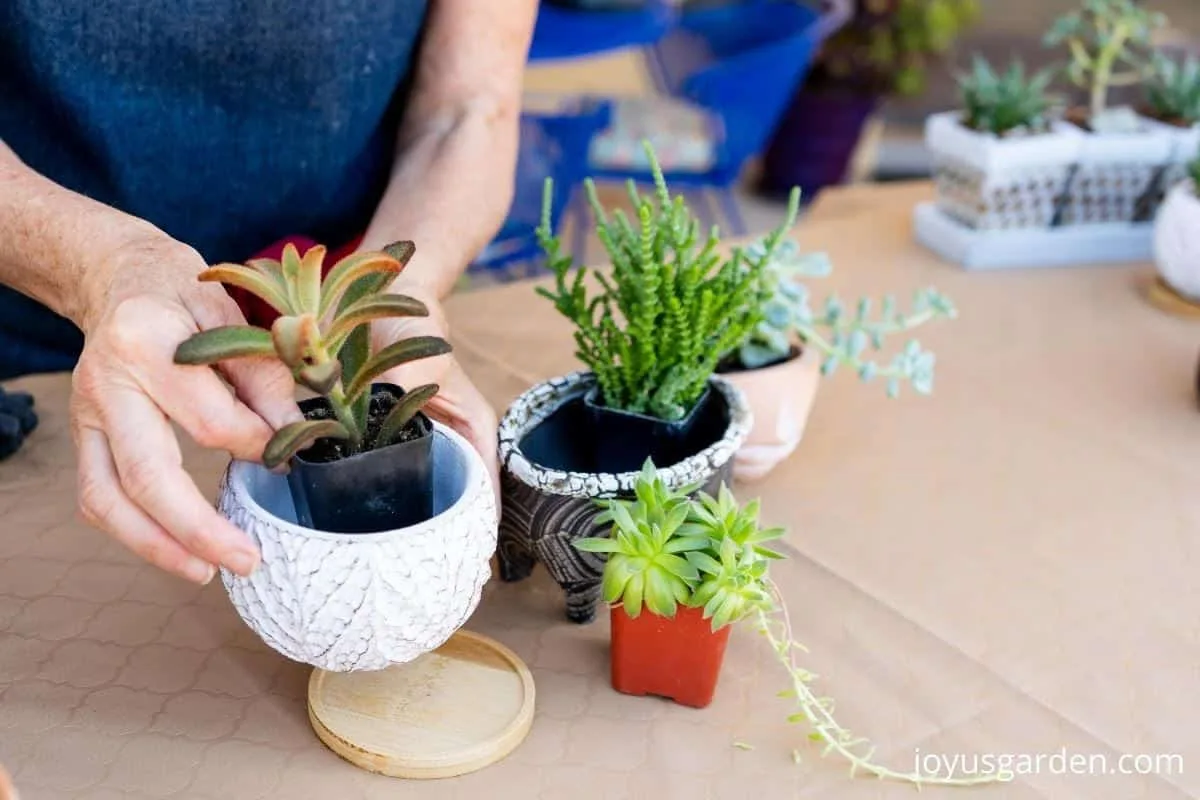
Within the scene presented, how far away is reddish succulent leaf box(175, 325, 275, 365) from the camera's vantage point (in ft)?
1.96

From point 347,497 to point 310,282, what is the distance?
115 mm

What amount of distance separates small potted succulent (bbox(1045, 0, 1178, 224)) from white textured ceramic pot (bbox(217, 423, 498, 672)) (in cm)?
98

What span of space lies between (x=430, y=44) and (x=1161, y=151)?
2.76 ft

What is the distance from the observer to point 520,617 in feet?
2.72

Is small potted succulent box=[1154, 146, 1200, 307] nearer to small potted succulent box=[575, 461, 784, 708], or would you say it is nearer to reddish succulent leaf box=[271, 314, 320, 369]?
small potted succulent box=[575, 461, 784, 708]

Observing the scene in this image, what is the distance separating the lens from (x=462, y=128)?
1059 mm

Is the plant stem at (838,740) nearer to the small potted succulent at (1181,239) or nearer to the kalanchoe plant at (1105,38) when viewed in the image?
the small potted succulent at (1181,239)

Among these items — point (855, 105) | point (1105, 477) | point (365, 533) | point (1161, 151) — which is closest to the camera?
point (365, 533)

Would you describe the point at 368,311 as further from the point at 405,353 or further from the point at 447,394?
the point at 447,394

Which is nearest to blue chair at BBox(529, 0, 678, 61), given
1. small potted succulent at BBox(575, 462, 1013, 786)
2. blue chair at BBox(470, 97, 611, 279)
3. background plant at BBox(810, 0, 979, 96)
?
blue chair at BBox(470, 97, 611, 279)

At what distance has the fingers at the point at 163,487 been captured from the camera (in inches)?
24.3

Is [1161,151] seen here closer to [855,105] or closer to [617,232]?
[617,232]

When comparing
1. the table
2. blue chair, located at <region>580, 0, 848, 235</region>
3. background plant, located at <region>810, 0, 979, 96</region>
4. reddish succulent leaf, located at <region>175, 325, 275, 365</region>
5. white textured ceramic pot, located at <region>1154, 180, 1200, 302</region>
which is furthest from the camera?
background plant, located at <region>810, 0, 979, 96</region>

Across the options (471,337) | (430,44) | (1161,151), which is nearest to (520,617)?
(471,337)
